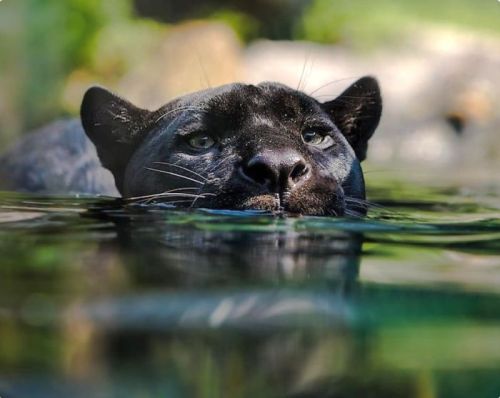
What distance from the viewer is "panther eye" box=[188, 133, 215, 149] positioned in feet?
10.0

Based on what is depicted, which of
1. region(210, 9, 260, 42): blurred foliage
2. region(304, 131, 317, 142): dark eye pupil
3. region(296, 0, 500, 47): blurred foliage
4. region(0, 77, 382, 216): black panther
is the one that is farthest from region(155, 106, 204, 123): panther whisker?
region(210, 9, 260, 42): blurred foliage

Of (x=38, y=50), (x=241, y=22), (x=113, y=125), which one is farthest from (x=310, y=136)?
(x=241, y=22)

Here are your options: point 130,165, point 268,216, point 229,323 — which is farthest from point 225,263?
point 130,165

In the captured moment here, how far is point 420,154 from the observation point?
28.0 feet

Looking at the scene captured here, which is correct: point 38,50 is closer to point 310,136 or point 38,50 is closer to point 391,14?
point 391,14

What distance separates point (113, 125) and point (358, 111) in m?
0.99

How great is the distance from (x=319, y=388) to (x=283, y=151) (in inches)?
56.0

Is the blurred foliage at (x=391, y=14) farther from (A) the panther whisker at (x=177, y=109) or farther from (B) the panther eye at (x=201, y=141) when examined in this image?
(B) the panther eye at (x=201, y=141)

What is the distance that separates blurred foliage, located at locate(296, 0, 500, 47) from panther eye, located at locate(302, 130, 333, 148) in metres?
2.09

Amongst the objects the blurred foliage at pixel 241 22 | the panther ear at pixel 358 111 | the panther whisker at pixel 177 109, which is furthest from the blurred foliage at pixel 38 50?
the panther ear at pixel 358 111

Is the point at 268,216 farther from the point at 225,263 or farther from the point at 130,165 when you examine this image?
the point at 130,165

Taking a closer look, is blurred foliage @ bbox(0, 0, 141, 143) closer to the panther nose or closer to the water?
the panther nose

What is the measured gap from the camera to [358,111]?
368cm

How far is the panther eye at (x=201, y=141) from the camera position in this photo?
306 centimetres
